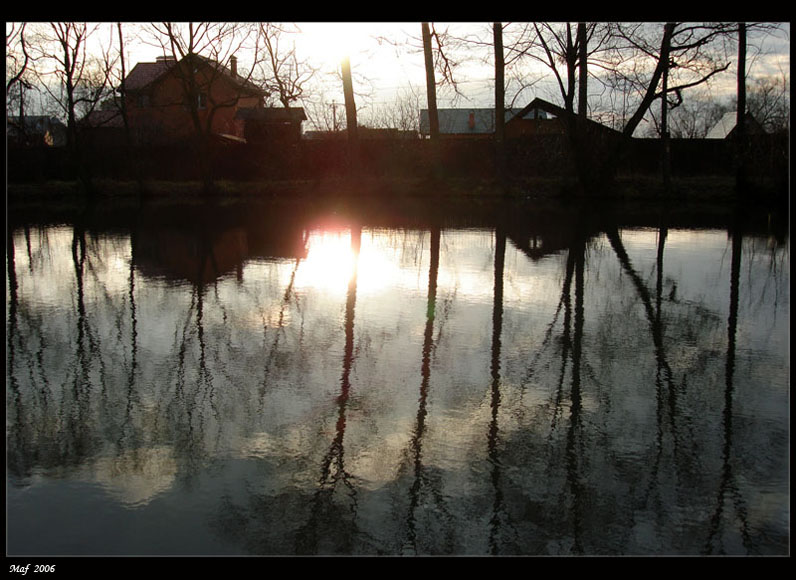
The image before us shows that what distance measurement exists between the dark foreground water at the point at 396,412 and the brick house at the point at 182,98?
60.5ft

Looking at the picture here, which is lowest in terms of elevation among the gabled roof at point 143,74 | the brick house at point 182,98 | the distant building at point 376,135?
the distant building at point 376,135

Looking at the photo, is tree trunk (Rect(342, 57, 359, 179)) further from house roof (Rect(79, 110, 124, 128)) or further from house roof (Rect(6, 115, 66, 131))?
house roof (Rect(6, 115, 66, 131))

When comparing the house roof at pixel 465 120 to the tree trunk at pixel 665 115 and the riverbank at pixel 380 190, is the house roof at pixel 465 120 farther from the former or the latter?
the tree trunk at pixel 665 115

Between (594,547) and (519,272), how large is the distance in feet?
20.0

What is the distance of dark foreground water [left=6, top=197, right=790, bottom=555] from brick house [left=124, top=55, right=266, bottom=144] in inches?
726

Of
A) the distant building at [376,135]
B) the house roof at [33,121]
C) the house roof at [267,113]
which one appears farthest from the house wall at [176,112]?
the distant building at [376,135]

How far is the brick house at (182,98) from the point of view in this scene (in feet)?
83.1

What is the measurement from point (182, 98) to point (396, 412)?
89.6 feet

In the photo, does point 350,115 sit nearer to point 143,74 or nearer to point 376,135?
point 376,135

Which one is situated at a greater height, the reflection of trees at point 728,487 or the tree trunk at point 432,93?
the tree trunk at point 432,93

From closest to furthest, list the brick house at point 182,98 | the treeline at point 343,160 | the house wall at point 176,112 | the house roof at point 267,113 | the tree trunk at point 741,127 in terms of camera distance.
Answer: the tree trunk at point 741,127 → the brick house at point 182,98 → the treeline at point 343,160 → the house wall at point 176,112 → the house roof at point 267,113

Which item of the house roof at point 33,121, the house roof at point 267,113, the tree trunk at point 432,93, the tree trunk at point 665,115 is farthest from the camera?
the house roof at point 267,113

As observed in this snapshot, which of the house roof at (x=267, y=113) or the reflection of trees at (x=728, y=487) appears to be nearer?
the reflection of trees at (x=728, y=487)

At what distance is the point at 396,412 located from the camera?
378cm
